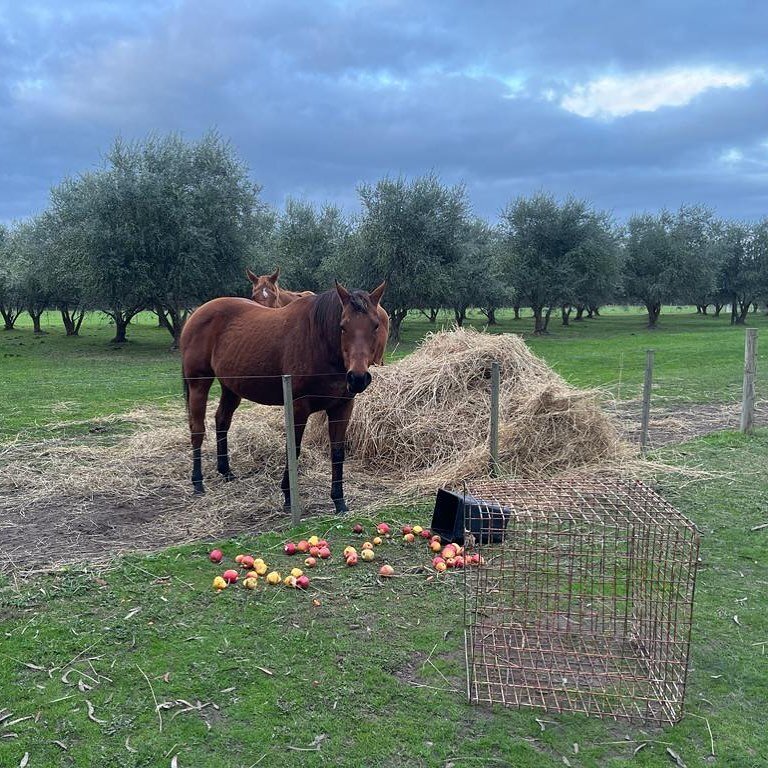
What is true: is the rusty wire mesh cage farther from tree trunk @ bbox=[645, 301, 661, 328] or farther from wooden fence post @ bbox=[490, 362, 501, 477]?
tree trunk @ bbox=[645, 301, 661, 328]

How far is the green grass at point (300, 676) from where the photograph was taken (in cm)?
269

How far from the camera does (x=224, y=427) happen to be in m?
7.18

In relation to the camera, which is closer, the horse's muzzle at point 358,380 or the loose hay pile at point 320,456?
the horse's muzzle at point 358,380

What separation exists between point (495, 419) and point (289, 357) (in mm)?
2314

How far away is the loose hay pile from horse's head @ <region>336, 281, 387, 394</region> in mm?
1572

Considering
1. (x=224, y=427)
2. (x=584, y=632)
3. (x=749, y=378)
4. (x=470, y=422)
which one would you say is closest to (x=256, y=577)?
(x=584, y=632)

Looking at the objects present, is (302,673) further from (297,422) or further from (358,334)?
(297,422)

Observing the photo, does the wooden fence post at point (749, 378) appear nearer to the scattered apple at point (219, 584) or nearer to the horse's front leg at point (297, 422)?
the horse's front leg at point (297, 422)

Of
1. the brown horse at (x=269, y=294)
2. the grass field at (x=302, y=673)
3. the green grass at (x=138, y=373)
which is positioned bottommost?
the grass field at (x=302, y=673)

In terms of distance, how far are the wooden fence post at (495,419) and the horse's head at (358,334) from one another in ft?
5.93

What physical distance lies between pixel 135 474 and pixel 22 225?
32.0m

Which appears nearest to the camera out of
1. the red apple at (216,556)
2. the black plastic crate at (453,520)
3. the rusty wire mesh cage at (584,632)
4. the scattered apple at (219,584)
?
the rusty wire mesh cage at (584,632)

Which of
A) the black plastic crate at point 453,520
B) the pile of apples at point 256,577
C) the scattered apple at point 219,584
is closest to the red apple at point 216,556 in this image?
the pile of apples at point 256,577

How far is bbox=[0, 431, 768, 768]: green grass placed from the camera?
2.69m
